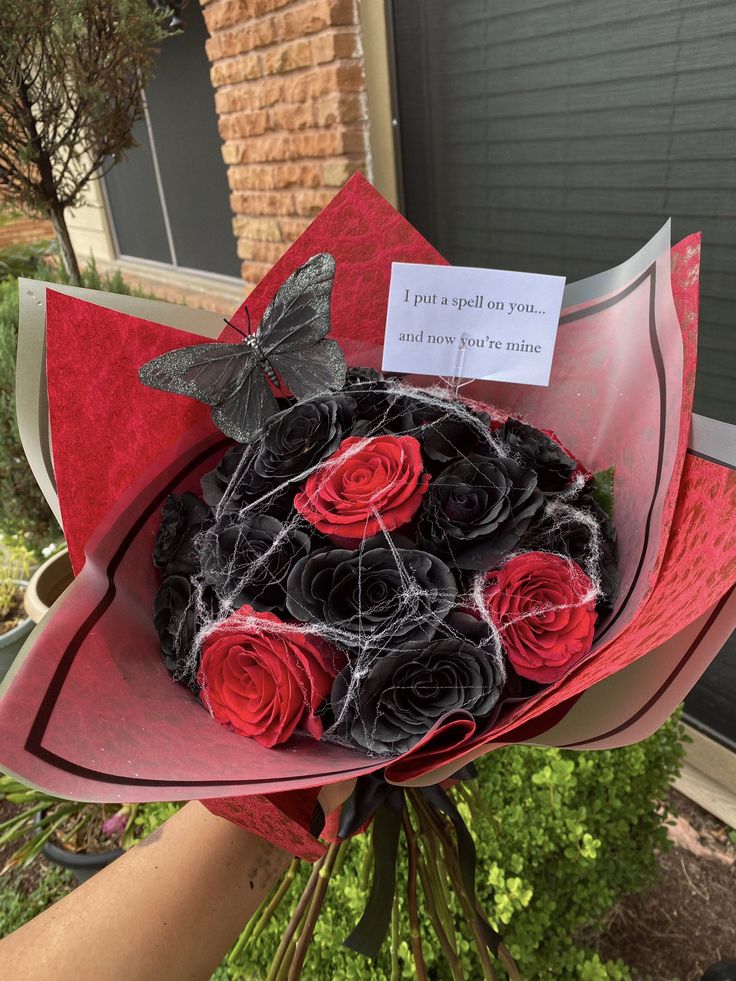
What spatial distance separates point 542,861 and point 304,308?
0.91m

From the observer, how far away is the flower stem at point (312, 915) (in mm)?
594

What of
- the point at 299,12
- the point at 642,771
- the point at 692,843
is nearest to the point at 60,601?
the point at 642,771

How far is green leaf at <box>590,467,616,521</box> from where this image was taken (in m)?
0.55

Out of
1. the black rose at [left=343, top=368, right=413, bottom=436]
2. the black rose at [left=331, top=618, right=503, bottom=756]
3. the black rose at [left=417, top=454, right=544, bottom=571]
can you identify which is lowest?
the black rose at [left=331, top=618, right=503, bottom=756]

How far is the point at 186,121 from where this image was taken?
352cm

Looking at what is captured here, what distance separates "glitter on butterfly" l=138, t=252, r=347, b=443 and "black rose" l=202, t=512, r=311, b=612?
0.08 meters

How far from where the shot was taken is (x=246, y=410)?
54cm

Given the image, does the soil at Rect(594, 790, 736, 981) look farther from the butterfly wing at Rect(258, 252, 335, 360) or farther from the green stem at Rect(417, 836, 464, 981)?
the butterfly wing at Rect(258, 252, 335, 360)

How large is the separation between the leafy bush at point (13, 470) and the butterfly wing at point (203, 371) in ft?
4.70

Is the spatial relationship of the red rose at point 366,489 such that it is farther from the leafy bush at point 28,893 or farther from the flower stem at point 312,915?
the leafy bush at point 28,893

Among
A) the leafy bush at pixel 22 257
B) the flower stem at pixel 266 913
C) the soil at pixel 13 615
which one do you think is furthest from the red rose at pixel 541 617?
the leafy bush at pixel 22 257

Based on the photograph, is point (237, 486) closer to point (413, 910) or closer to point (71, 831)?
point (413, 910)

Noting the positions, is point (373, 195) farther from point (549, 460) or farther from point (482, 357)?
point (549, 460)

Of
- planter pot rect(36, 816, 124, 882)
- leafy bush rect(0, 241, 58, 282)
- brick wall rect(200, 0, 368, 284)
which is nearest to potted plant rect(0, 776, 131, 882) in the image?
planter pot rect(36, 816, 124, 882)
